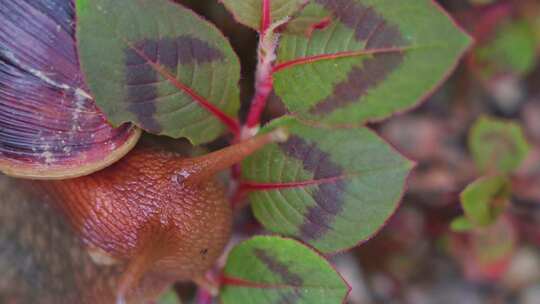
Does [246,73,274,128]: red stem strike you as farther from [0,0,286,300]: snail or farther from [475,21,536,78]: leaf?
[475,21,536,78]: leaf

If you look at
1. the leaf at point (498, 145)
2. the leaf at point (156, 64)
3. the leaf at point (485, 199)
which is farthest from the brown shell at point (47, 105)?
the leaf at point (498, 145)

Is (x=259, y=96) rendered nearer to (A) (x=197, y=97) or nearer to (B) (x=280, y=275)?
(A) (x=197, y=97)

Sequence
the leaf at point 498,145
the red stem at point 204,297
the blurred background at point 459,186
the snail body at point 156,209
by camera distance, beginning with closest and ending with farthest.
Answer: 1. the snail body at point 156,209
2. the red stem at point 204,297
3. the leaf at point 498,145
4. the blurred background at point 459,186

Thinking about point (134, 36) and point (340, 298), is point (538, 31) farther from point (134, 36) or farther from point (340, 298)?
point (134, 36)

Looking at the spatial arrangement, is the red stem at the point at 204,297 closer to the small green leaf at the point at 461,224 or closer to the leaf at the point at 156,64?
the leaf at the point at 156,64

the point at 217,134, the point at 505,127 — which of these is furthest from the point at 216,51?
the point at 505,127

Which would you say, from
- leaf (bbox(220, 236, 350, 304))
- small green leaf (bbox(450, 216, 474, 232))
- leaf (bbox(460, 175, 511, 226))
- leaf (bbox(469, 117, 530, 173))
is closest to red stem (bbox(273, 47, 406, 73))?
leaf (bbox(220, 236, 350, 304))
